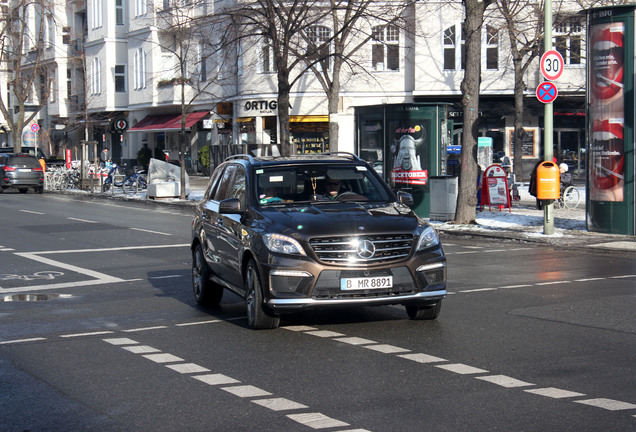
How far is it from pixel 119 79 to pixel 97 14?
14.4ft

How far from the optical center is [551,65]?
19.2 m

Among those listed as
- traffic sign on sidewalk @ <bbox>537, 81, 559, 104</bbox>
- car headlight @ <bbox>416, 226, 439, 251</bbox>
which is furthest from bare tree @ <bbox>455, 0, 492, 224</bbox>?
car headlight @ <bbox>416, 226, 439, 251</bbox>

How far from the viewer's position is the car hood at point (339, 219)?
9088mm

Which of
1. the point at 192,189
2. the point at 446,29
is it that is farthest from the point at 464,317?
the point at 446,29

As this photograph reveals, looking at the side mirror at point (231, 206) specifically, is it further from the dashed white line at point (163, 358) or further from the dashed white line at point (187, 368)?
the dashed white line at point (187, 368)

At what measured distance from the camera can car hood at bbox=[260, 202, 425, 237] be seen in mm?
9088

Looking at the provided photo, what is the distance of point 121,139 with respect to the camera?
2346 inches

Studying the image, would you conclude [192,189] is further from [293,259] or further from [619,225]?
[293,259]

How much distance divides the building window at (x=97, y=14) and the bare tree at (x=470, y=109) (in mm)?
41165

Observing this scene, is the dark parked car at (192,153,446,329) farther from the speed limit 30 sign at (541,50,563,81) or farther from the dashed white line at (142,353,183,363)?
the speed limit 30 sign at (541,50,563,81)

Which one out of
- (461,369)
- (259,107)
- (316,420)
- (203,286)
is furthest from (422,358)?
(259,107)

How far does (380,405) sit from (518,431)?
1.02 meters

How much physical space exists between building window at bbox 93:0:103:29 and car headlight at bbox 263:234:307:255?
5266cm

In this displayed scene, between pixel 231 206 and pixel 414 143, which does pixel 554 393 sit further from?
pixel 414 143
